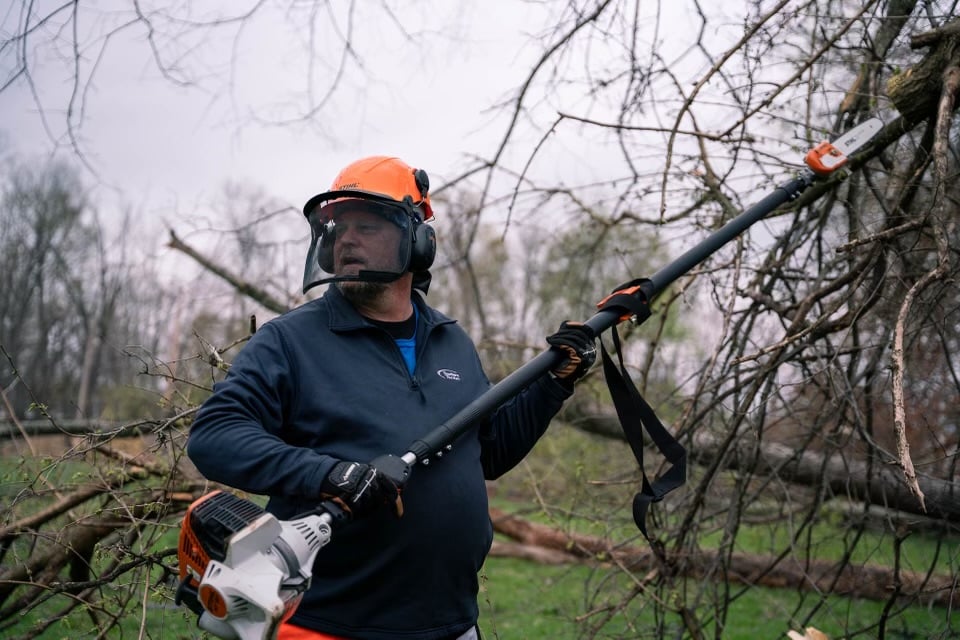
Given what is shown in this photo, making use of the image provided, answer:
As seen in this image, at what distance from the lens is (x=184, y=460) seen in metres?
4.57

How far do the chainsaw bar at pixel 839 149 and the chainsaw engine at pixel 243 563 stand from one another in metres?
3.03

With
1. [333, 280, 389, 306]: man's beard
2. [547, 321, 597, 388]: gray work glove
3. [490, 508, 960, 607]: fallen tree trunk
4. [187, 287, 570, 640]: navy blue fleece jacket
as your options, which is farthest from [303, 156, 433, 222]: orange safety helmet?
[490, 508, 960, 607]: fallen tree trunk

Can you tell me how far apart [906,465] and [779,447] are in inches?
135

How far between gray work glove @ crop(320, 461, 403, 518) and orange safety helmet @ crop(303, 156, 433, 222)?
1.20m

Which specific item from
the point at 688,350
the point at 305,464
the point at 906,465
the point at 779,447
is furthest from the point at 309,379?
the point at 779,447

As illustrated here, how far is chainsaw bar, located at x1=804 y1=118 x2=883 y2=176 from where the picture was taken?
3.85 meters

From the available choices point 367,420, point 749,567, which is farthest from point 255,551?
point 749,567

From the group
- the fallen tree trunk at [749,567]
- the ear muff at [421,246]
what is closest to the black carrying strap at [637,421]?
the ear muff at [421,246]

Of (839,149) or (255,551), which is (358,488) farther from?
(839,149)

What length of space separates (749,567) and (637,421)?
7.42 meters

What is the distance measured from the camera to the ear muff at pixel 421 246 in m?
3.16

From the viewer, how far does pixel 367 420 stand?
264cm

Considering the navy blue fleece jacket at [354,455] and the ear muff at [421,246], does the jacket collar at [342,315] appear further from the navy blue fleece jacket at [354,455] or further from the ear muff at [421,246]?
the ear muff at [421,246]

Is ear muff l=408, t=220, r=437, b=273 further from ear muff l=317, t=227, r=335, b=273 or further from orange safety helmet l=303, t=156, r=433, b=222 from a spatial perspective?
ear muff l=317, t=227, r=335, b=273
